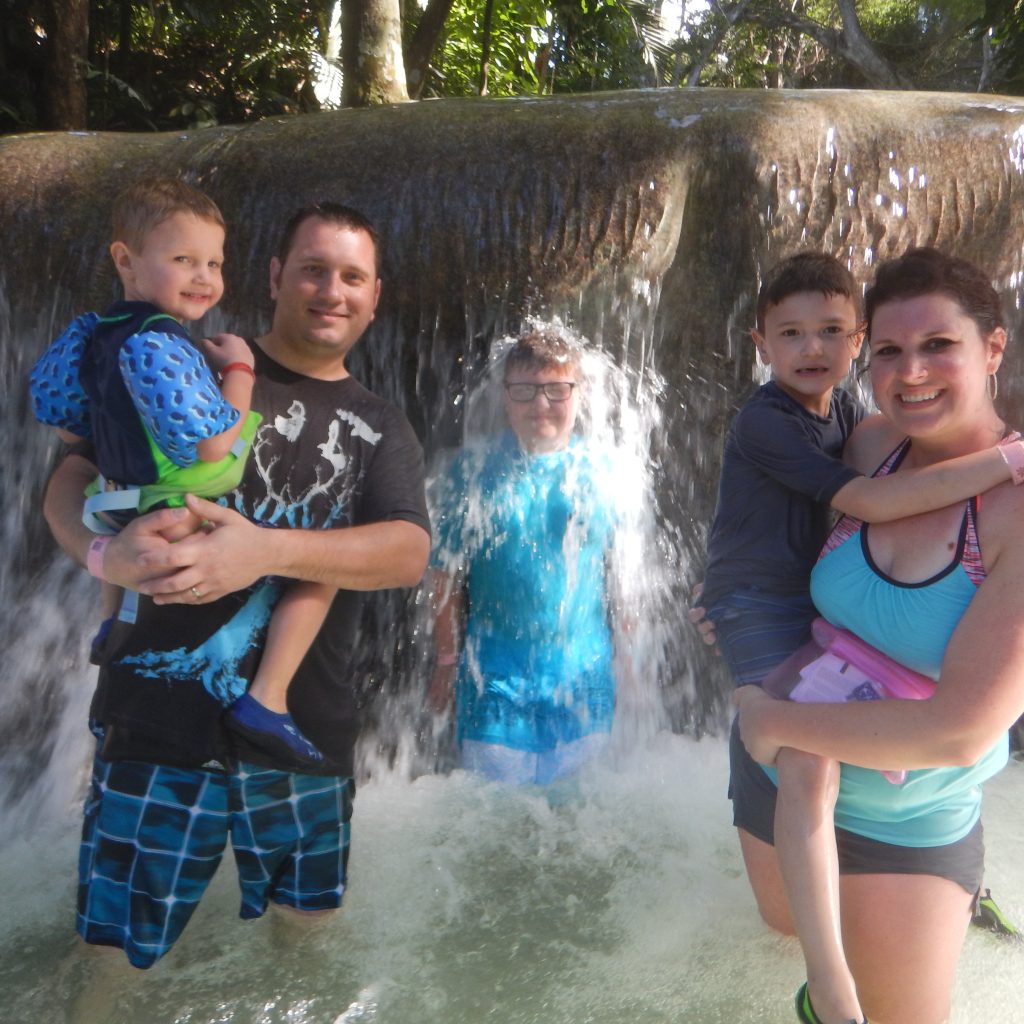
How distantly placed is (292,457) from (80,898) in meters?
1.11

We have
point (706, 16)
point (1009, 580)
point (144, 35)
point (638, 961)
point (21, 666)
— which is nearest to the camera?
point (1009, 580)

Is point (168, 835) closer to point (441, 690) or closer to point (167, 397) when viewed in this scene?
point (167, 397)

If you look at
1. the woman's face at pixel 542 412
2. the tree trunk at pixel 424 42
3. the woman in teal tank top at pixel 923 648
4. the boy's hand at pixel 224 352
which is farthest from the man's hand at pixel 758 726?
the tree trunk at pixel 424 42

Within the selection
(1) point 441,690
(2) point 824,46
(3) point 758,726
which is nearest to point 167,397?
(3) point 758,726

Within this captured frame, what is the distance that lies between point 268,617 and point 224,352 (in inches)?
23.2

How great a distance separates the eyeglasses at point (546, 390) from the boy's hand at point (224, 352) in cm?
132

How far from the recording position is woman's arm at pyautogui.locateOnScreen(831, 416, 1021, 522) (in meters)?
1.95

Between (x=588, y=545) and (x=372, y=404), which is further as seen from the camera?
(x=588, y=545)

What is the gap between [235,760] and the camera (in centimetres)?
229

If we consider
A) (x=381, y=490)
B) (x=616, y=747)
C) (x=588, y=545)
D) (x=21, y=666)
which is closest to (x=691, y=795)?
(x=616, y=747)

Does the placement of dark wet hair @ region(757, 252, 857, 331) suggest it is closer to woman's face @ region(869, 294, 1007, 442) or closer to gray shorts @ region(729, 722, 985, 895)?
woman's face @ region(869, 294, 1007, 442)

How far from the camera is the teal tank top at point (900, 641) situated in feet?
6.54

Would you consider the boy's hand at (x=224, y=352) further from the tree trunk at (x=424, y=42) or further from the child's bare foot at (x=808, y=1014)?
the tree trunk at (x=424, y=42)

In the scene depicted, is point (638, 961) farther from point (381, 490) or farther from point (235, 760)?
point (381, 490)
